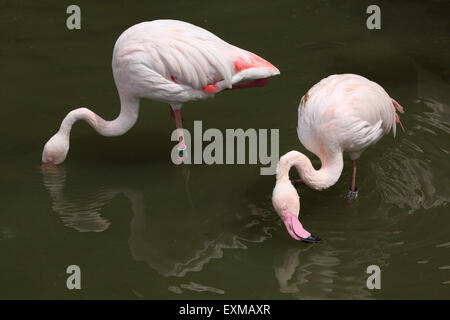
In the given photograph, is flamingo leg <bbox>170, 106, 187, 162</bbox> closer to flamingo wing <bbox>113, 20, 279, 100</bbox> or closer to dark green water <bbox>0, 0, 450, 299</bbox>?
dark green water <bbox>0, 0, 450, 299</bbox>

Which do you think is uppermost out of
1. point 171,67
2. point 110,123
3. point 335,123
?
point 171,67

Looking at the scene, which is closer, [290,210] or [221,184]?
[290,210]

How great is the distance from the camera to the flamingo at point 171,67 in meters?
6.65

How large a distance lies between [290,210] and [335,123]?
2.66ft

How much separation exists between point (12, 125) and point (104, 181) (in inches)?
58.8

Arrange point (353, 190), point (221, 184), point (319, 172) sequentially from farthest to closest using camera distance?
point (221, 184), point (353, 190), point (319, 172)

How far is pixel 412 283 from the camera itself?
5527 millimetres

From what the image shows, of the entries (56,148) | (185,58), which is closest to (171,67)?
(185,58)

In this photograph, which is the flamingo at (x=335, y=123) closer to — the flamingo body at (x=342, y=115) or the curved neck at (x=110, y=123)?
the flamingo body at (x=342, y=115)

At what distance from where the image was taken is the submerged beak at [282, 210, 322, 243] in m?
5.69

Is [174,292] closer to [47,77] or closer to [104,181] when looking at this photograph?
[104,181]

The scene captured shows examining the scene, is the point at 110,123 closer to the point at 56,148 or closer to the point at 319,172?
the point at 56,148

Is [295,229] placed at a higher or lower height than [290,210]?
lower

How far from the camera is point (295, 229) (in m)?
5.69
